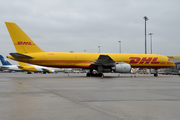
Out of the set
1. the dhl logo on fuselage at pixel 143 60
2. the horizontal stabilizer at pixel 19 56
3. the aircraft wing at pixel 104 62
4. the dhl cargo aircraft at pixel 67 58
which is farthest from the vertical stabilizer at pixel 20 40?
the dhl logo on fuselage at pixel 143 60

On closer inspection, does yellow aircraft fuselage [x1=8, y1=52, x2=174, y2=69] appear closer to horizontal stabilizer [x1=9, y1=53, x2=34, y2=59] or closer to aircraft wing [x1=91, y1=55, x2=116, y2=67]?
horizontal stabilizer [x1=9, y1=53, x2=34, y2=59]

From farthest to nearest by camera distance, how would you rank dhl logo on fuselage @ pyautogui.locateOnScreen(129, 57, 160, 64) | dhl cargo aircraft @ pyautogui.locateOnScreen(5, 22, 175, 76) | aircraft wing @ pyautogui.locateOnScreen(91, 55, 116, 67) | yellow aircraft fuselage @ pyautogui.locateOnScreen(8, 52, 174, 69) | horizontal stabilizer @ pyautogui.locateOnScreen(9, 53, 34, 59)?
dhl logo on fuselage @ pyautogui.locateOnScreen(129, 57, 160, 64) < yellow aircraft fuselage @ pyautogui.locateOnScreen(8, 52, 174, 69) < aircraft wing @ pyautogui.locateOnScreen(91, 55, 116, 67) < dhl cargo aircraft @ pyautogui.locateOnScreen(5, 22, 175, 76) < horizontal stabilizer @ pyautogui.locateOnScreen(9, 53, 34, 59)

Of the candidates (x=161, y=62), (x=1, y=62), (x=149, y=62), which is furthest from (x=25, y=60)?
(x=1, y=62)

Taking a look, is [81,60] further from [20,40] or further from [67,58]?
[20,40]

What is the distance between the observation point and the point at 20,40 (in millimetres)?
26188

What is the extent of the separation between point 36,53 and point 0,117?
23.3 metres

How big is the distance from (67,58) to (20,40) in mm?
6987

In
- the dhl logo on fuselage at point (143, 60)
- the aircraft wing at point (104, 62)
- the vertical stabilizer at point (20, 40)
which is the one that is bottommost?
the aircraft wing at point (104, 62)

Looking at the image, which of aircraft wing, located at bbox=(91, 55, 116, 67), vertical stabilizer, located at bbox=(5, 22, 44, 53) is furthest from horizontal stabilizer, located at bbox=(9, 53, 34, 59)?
aircraft wing, located at bbox=(91, 55, 116, 67)

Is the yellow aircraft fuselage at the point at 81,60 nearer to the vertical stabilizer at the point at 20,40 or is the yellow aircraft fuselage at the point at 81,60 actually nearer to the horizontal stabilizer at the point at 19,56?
the horizontal stabilizer at the point at 19,56

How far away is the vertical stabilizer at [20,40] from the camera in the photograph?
25.4m

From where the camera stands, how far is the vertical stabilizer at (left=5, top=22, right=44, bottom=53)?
2544cm

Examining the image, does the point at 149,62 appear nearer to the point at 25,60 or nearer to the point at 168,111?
the point at 25,60

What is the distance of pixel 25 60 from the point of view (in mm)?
26312
